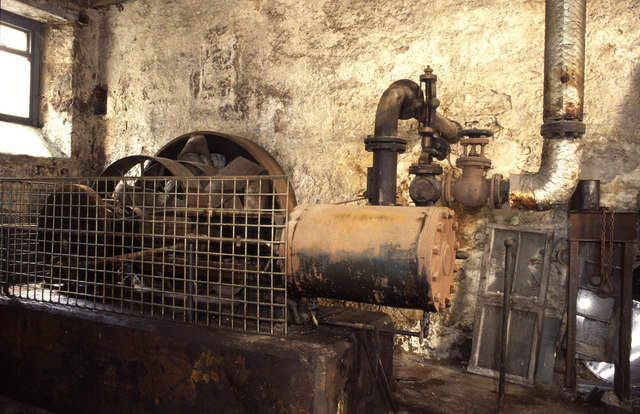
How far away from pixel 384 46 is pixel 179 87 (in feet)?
7.56

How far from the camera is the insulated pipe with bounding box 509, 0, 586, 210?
114 inches

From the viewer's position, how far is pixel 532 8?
344 cm

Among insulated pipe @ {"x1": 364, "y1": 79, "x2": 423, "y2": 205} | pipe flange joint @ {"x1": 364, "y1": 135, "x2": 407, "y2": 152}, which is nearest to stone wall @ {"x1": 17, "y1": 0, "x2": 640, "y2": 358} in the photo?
insulated pipe @ {"x1": 364, "y1": 79, "x2": 423, "y2": 205}

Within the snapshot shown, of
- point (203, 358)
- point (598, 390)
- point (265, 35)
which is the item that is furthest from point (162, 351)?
point (265, 35)

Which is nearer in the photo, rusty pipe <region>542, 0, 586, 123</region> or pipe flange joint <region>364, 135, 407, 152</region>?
pipe flange joint <region>364, 135, 407, 152</region>

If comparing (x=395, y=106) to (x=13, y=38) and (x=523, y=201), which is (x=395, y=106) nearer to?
(x=523, y=201)

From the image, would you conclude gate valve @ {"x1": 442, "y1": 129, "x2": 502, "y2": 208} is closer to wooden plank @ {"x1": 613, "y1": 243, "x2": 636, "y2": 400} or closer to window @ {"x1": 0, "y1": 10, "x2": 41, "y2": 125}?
wooden plank @ {"x1": 613, "y1": 243, "x2": 636, "y2": 400}

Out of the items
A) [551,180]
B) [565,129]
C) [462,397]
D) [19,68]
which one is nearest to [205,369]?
[462,397]

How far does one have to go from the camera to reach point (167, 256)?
Answer: 8.89 ft

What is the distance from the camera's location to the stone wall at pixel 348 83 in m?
3.28

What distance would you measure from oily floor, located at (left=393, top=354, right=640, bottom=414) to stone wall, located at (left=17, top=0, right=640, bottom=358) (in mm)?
375

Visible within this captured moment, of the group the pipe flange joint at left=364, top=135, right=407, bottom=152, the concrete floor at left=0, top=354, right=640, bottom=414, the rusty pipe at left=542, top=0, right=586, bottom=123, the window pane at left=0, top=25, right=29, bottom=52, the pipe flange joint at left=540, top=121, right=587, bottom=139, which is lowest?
the concrete floor at left=0, top=354, right=640, bottom=414

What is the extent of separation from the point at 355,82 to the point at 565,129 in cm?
176

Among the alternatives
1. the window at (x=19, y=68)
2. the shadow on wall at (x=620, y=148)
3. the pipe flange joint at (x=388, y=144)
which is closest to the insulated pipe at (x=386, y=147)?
the pipe flange joint at (x=388, y=144)
